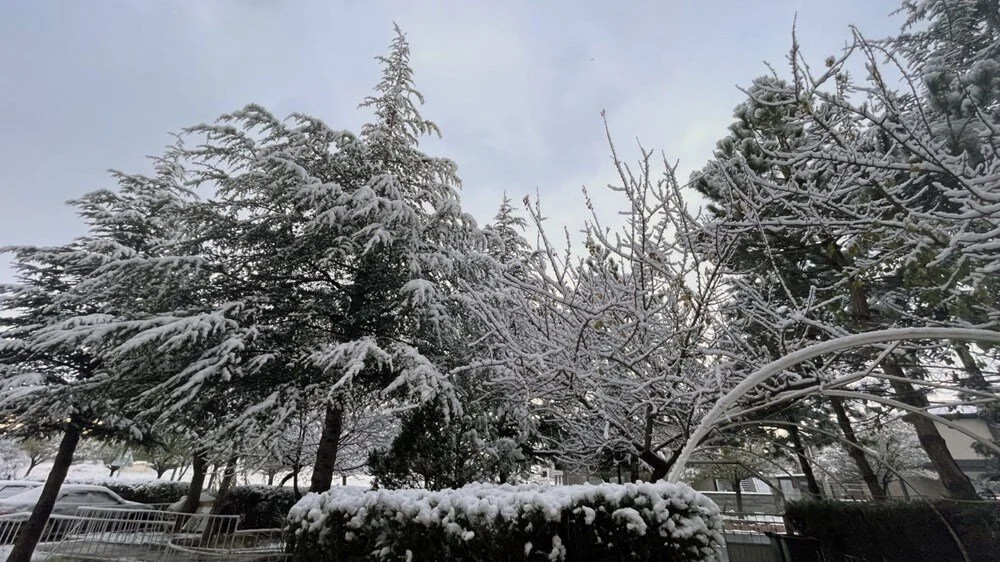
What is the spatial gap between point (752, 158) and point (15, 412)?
561 inches

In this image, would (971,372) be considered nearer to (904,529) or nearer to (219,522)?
(904,529)

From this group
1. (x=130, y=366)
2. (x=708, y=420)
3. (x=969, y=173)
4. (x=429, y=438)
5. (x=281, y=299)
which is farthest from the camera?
(x=281, y=299)

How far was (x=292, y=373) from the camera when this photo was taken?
7.57 m

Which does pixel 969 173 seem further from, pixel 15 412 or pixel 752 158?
pixel 15 412

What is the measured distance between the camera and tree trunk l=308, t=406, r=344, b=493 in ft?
24.4

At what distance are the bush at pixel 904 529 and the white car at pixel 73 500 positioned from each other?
16241 millimetres

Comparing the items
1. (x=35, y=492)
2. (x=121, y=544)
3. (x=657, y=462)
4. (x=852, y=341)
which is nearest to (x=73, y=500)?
(x=35, y=492)

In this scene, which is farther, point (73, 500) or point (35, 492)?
point (73, 500)

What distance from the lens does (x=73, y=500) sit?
12562 millimetres

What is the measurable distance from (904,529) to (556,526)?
22.3 ft

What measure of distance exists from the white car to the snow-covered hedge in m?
13.1

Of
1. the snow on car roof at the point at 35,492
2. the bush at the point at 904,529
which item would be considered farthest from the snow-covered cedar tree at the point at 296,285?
the snow on car roof at the point at 35,492

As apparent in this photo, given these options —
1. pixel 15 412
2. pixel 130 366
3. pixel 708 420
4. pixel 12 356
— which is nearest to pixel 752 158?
pixel 708 420

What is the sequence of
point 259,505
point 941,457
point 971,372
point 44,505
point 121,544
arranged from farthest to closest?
1. point 259,505
2. point 121,544
3. point 44,505
4. point 941,457
5. point 971,372
